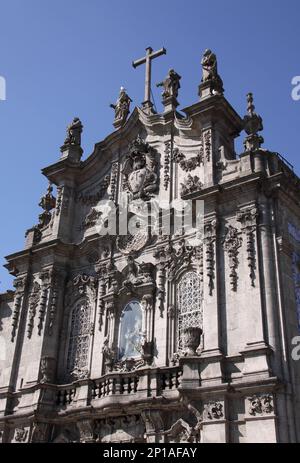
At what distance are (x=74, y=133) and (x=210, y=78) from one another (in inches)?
286

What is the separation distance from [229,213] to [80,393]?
24.9 feet

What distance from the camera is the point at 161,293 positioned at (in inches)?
768

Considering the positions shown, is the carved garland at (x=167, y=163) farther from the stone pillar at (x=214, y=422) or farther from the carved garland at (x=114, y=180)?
the stone pillar at (x=214, y=422)

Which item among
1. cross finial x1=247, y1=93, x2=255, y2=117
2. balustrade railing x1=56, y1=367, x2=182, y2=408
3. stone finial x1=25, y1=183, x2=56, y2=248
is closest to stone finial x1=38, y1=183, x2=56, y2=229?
stone finial x1=25, y1=183, x2=56, y2=248

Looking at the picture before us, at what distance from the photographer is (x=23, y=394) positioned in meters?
20.7

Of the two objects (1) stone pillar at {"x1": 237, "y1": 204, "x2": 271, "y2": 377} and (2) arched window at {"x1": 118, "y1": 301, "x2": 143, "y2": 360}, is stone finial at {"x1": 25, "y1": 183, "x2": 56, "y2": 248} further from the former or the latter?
(1) stone pillar at {"x1": 237, "y1": 204, "x2": 271, "y2": 377}

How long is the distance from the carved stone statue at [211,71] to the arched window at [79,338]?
9.31m

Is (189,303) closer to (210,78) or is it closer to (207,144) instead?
(207,144)

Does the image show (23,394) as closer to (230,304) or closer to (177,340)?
(177,340)

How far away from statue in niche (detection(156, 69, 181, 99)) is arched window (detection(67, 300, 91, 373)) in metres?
8.79

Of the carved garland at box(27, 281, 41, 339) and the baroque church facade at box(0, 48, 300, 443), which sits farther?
the carved garland at box(27, 281, 41, 339)

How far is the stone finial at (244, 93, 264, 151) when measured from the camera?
19.6 m

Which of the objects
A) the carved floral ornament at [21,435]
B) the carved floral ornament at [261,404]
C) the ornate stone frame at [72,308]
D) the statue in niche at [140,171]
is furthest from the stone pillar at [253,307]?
the carved floral ornament at [21,435]
